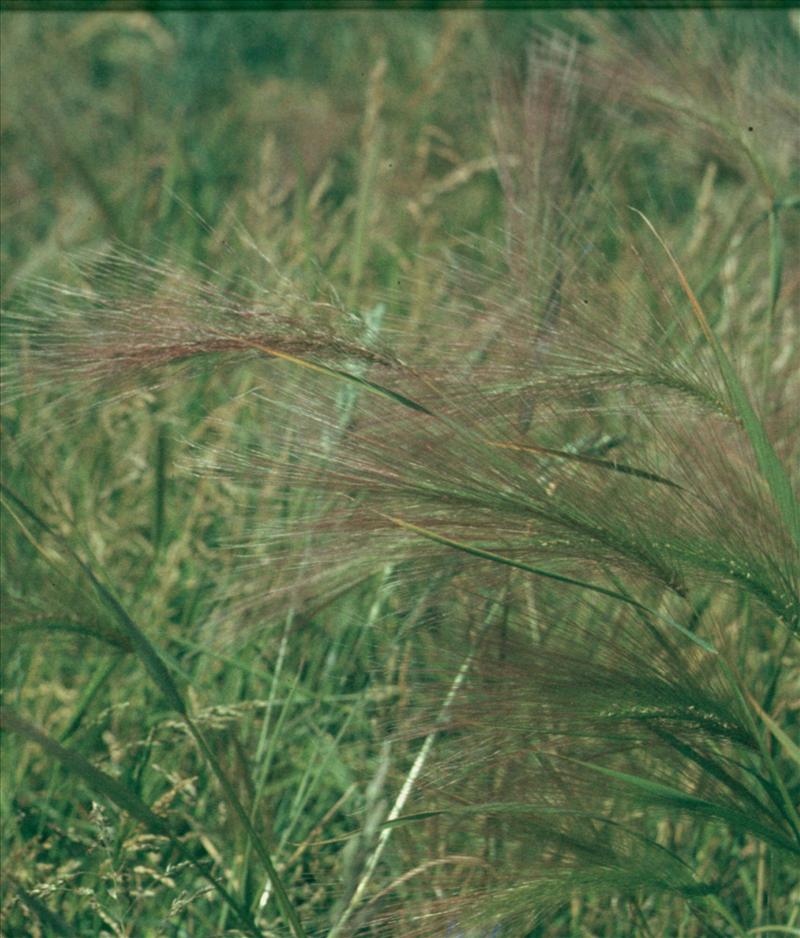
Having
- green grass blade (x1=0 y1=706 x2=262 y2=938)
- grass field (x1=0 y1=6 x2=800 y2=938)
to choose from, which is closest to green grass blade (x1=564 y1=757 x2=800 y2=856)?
grass field (x1=0 y1=6 x2=800 y2=938)

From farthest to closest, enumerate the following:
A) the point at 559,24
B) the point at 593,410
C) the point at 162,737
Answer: the point at 559,24
the point at 162,737
the point at 593,410

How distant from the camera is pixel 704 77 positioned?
5.28 ft

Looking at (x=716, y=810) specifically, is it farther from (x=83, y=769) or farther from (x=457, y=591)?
(x=83, y=769)

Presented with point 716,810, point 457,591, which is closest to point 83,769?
point 457,591

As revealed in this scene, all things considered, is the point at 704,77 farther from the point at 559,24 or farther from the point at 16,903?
the point at 559,24

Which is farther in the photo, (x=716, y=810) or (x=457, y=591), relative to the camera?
(x=457, y=591)

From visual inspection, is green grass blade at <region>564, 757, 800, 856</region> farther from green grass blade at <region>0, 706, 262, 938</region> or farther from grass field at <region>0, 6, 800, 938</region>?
green grass blade at <region>0, 706, 262, 938</region>

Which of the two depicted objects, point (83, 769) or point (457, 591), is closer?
point (83, 769)

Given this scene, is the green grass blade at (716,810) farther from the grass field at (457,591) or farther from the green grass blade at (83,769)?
the green grass blade at (83,769)

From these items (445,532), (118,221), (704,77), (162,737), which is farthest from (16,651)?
(704,77)

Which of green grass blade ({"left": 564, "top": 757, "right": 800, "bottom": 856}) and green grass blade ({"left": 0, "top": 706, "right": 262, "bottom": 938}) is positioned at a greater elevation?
green grass blade ({"left": 564, "top": 757, "right": 800, "bottom": 856})

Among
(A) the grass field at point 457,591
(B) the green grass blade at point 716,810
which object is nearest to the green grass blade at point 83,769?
(A) the grass field at point 457,591

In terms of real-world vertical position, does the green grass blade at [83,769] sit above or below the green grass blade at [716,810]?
below

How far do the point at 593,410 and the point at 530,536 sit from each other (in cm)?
14
